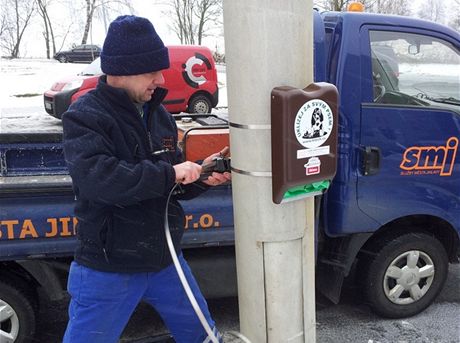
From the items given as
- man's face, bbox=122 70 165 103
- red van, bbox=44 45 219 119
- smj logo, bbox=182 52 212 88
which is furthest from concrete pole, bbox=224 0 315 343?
smj logo, bbox=182 52 212 88

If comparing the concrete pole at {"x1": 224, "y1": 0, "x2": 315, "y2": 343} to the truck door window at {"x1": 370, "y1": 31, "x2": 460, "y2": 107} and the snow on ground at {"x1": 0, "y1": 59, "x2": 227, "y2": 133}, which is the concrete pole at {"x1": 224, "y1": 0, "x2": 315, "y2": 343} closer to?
the truck door window at {"x1": 370, "y1": 31, "x2": 460, "y2": 107}

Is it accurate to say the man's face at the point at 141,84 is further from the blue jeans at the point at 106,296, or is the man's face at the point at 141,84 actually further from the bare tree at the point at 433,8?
the bare tree at the point at 433,8

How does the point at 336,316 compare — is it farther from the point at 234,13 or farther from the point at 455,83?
the point at 234,13

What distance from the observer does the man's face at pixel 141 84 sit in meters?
1.92

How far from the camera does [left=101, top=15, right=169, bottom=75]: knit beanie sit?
72.2 inches

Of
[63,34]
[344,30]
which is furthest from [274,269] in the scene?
[63,34]

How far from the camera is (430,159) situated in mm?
3221

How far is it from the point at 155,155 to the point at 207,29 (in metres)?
37.1

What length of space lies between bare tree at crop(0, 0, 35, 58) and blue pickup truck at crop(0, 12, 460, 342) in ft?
151

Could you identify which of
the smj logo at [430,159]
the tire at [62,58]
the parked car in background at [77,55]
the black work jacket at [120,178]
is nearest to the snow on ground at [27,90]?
the parked car in background at [77,55]

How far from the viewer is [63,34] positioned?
5031cm

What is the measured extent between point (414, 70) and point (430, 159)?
0.61 meters

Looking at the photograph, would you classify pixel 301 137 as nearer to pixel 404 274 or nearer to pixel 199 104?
pixel 404 274

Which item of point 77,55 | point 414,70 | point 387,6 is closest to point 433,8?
point 387,6
